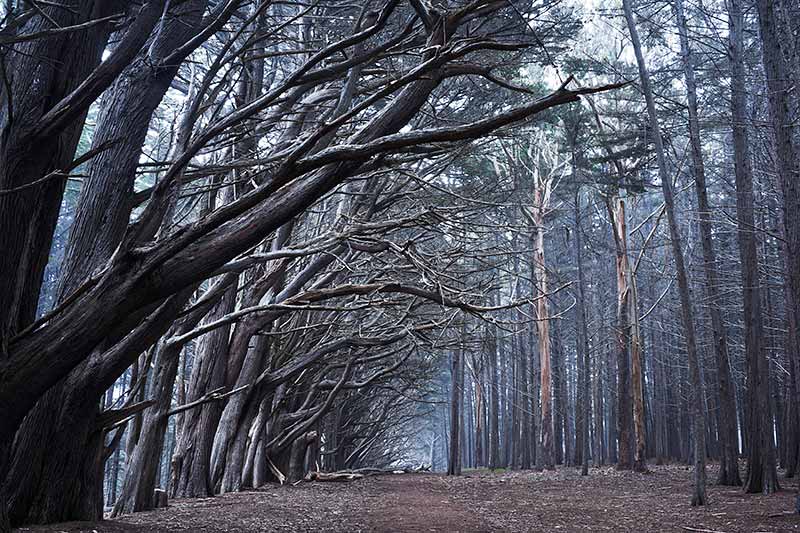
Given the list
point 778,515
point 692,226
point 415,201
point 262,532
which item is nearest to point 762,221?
point 415,201

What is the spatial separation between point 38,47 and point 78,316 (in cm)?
195

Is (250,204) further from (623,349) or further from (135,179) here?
(623,349)

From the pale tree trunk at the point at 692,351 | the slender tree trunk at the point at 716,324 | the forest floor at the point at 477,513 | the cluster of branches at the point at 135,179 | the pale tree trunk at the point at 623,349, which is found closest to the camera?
the cluster of branches at the point at 135,179

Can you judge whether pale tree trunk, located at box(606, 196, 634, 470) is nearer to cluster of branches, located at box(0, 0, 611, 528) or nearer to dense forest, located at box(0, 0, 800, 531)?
dense forest, located at box(0, 0, 800, 531)

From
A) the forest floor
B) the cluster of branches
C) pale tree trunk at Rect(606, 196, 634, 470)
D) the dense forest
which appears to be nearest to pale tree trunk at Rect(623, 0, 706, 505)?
the dense forest

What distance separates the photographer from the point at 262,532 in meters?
6.81

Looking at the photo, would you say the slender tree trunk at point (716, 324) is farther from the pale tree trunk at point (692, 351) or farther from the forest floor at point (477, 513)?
the pale tree trunk at point (692, 351)

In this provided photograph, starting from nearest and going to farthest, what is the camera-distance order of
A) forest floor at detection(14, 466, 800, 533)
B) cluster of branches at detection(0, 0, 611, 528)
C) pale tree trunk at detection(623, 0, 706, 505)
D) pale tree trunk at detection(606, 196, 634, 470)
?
cluster of branches at detection(0, 0, 611, 528) → forest floor at detection(14, 466, 800, 533) → pale tree trunk at detection(623, 0, 706, 505) → pale tree trunk at detection(606, 196, 634, 470)

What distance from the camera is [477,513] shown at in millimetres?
10273

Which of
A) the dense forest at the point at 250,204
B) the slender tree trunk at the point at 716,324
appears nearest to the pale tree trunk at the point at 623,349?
the dense forest at the point at 250,204

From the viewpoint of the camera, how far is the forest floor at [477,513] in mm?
7367

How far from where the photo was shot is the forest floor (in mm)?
7367

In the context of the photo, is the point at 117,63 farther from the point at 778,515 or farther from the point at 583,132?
the point at 583,132

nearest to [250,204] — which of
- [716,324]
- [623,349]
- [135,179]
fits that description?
[135,179]
